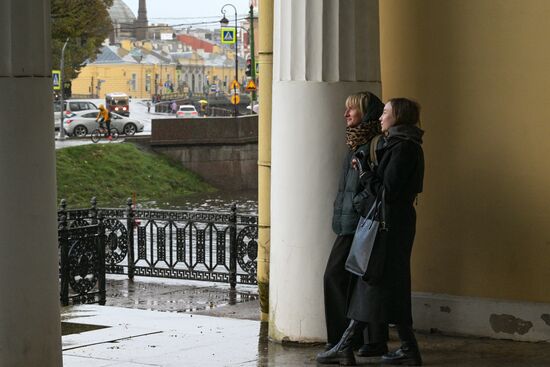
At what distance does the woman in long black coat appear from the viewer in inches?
296

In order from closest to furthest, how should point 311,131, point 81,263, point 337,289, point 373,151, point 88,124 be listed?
point 373,151, point 337,289, point 311,131, point 81,263, point 88,124

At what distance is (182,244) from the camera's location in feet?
55.9

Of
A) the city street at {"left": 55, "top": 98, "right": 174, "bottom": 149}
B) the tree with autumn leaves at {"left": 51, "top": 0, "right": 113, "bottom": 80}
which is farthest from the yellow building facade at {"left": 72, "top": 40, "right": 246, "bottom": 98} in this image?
the tree with autumn leaves at {"left": 51, "top": 0, "right": 113, "bottom": 80}

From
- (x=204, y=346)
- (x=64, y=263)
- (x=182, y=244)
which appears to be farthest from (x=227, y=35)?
(x=204, y=346)

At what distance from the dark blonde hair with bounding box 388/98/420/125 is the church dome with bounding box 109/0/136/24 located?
16956 cm

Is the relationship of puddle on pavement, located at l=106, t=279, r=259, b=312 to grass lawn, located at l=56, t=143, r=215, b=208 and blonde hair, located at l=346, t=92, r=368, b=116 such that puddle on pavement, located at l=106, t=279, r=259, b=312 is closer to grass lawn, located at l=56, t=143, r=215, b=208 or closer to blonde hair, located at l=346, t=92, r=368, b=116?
blonde hair, located at l=346, t=92, r=368, b=116

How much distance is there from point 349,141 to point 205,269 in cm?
957

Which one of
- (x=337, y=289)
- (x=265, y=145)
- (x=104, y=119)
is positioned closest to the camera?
(x=337, y=289)

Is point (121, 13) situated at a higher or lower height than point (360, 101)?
higher

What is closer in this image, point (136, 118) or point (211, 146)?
point (211, 146)

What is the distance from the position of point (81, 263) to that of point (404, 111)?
274 inches

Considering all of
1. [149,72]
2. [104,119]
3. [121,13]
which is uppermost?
[121,13]

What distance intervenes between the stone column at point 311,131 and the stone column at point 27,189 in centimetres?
218

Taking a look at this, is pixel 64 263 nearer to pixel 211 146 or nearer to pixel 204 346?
pixel 204 346
